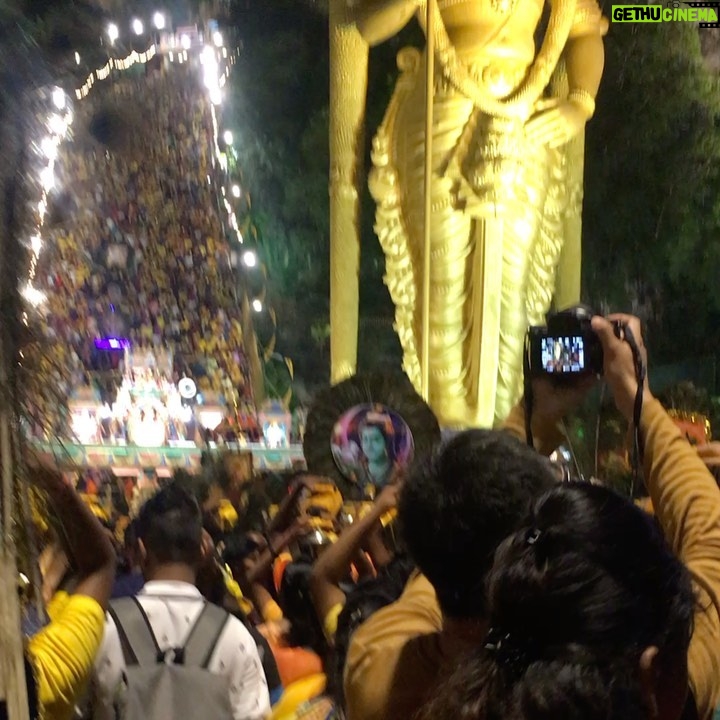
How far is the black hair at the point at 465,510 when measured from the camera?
1.09 meters

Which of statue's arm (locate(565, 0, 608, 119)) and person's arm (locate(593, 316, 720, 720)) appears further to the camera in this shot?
statue's arm (locate(565, 0, 608, 119))

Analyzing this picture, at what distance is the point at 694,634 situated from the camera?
1.01 metres

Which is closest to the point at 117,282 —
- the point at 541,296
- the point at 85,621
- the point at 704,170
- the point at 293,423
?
the point at 293,423

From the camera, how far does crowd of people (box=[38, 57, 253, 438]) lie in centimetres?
188

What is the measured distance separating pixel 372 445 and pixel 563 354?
26.9 inches

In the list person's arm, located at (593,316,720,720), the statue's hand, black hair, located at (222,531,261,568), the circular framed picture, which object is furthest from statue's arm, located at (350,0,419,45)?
person's arm, located at (593,316,720,720)

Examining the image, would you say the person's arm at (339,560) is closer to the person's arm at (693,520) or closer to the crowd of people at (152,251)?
the person's arm at (693,520)

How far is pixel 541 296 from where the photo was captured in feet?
9.22

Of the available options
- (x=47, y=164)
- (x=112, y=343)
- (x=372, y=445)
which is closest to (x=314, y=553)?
(x=372, y=445)

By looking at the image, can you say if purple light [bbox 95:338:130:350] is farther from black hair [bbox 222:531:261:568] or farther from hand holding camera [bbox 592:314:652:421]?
hand holding camera [bbox 592:314:652:421]

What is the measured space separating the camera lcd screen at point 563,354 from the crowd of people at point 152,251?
862 mm

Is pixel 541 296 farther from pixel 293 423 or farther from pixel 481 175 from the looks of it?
pixel 293 423

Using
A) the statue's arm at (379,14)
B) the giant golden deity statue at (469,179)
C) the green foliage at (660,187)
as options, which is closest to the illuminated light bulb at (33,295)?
the giant golden deity statue at (469,179)

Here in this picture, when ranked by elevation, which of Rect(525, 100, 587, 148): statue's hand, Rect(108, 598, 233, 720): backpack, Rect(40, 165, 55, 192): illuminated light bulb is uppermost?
Rect(525, 100, 587, 148): statue's hand
